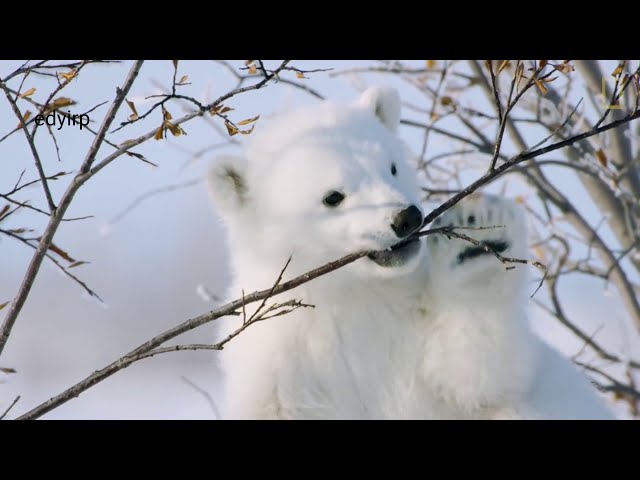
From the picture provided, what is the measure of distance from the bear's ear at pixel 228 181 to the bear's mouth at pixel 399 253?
0.86 metres

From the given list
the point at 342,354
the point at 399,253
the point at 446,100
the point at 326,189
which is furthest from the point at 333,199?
the point at 446,100

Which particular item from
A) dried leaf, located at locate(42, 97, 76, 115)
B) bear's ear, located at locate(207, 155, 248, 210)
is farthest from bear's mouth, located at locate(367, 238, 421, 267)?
dried leaf, located at locate(42, 97, 76, 115)

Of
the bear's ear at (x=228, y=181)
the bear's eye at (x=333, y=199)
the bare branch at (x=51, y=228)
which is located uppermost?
the bear's ear at (x=228, y=181)

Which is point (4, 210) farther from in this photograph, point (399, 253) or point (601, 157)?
point (601, 157)

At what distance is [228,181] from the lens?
4.21 metres

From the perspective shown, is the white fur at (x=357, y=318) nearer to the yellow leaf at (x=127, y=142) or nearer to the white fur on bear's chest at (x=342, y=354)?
the white fur on bear's chest at (x=342, y=354)

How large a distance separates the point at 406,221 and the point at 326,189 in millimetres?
474

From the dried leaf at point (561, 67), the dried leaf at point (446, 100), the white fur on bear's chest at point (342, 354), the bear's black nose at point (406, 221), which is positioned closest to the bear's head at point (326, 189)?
the bear's black nose at point (406, 221)

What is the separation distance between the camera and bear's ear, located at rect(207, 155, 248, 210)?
4211 mm

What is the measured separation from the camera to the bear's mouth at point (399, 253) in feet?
12.1

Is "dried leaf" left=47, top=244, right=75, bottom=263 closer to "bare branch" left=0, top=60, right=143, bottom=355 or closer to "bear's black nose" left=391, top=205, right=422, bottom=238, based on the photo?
"bare branch" left=0, top=60, right=143, bottom=355

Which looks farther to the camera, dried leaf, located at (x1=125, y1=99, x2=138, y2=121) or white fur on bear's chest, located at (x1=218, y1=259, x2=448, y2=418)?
white fur on bear's chest, located at (x1=218, y1=259, x2=448, y2=418)

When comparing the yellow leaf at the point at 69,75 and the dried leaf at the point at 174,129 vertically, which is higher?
the yellow leaf at the point at 69,75
